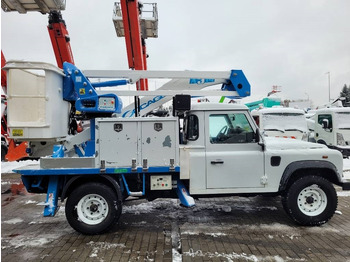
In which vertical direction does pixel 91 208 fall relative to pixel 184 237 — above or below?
above

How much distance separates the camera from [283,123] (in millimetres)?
12312

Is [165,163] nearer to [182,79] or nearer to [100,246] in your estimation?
[100,246]

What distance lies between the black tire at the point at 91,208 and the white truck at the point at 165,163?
0.6 inches

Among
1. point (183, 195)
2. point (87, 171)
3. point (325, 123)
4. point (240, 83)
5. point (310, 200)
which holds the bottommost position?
point (310, 200)

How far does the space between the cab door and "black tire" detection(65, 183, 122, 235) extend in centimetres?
168

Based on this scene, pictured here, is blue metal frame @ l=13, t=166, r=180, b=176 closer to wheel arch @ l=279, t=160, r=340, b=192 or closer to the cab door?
the cab door

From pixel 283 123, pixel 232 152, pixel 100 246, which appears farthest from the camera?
pixel 283 123

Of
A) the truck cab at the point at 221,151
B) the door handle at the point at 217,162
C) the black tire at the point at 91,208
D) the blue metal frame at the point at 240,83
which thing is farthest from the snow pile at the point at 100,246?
the blue metal frame at the point at 240,83

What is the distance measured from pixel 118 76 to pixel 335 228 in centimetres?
486

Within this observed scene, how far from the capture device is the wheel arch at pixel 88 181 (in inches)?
189

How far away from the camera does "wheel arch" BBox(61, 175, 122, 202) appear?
4801 mm

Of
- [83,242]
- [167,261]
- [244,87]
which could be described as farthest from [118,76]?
[167,261]

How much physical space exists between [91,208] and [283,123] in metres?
9.74

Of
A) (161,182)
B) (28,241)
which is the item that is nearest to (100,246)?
(28,241)
